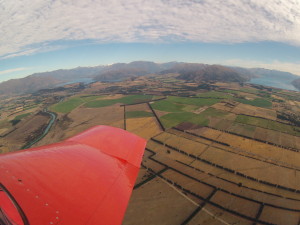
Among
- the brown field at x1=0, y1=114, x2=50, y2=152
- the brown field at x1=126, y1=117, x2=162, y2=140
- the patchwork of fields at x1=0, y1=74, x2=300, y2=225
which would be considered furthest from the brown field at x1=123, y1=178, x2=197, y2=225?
the brown field at x1=0, y1=114, x2=50, y2=152

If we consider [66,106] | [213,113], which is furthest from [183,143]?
[66,106]

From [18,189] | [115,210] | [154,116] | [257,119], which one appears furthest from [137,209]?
[257,119]

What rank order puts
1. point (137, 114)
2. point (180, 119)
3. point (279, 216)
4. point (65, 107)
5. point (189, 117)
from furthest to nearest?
point (65, 107) < point (137, 114) < point (189, 117) < point (180, 119) < point (279, 216)

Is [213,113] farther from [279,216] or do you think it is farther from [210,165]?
[279,216]

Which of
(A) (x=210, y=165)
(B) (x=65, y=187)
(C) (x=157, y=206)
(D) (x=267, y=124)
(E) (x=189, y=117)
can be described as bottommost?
(C) (x=157, y=206)

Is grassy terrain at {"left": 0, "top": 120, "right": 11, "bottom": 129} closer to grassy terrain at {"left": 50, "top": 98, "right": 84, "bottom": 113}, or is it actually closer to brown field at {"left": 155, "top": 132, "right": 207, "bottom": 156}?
grassy terrain at {"left": 50, "top": 98, "right": 84, "bottom": 113}

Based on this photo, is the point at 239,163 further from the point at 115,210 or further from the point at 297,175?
the point at 115,210
